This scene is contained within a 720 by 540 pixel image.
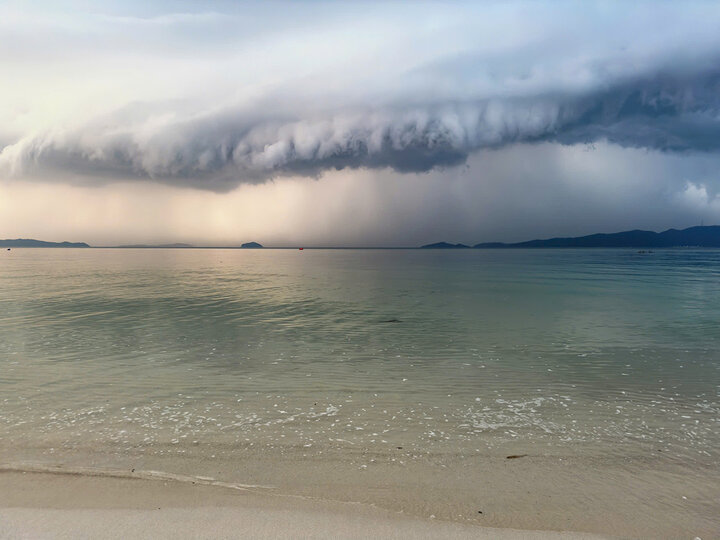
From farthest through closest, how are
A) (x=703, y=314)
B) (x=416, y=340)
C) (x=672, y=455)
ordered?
(x=703, y=314)
(x=416, y=340)
(x=672, y=455)

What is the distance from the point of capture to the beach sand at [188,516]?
6.75 metres

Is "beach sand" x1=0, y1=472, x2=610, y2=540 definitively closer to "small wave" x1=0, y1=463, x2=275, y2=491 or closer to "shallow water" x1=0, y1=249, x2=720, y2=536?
"small wave" x1=0, y1=463, x2=275, y2=491

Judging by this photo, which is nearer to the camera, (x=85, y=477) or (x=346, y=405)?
(x=85, y=477)

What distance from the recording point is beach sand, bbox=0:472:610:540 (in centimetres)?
675

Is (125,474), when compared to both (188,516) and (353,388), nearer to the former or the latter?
(188,516)

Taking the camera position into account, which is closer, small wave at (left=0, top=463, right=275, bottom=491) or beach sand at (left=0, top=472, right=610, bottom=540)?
beach sand at (left=0, top=472, right=610, bottom=540)

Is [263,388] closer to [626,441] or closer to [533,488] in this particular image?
[533,488]

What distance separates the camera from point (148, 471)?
8.95 meters

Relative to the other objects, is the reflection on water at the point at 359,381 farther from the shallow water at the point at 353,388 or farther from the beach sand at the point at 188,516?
the beach sand at the point at 188,516

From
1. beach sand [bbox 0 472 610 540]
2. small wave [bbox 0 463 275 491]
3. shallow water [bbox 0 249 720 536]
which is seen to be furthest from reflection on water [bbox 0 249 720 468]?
beach sand [bbox 0 472 610 540]

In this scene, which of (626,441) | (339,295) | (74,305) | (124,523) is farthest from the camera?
(339,295)

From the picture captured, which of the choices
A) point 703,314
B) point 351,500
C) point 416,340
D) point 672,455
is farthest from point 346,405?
point 703,314

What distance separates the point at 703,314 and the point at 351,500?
130 feet

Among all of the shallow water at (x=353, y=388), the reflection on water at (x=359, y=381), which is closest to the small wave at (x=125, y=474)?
the shallow water at (x=353, y=388)
